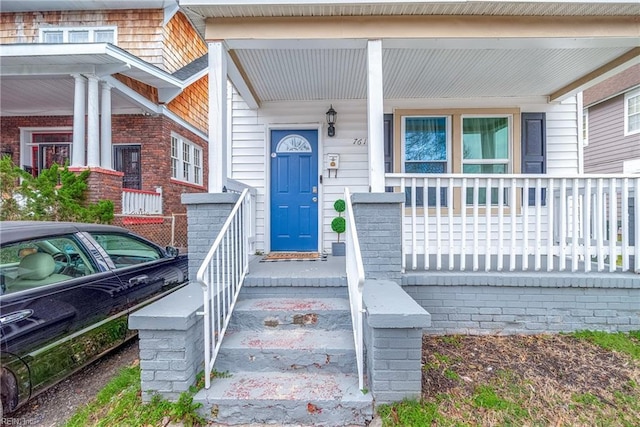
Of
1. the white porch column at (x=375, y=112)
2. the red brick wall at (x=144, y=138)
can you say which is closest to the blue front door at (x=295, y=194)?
the white porch column at (x=375, y=112)

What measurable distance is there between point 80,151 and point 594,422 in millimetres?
7986

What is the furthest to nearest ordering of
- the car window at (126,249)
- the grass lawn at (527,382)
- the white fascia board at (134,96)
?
the white fascia board at (134,96)
the car window at (126,249)
the grass lawn at (527,382)

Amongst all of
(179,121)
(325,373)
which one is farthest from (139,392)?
(179,121)

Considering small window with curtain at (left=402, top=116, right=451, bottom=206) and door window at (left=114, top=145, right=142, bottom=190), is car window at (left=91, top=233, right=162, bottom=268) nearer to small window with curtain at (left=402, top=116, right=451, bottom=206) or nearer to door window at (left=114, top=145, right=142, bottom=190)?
small window with curtain at (left=402, top=116, right=451, bottom=206)

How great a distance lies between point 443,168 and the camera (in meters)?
5.31

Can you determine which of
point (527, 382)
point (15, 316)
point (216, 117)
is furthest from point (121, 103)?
point (527, 382)

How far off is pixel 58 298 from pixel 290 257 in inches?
108

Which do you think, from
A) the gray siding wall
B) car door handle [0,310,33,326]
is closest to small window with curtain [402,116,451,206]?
car door handle [0,310,33,326]

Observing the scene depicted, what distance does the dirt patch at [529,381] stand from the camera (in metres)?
2.17

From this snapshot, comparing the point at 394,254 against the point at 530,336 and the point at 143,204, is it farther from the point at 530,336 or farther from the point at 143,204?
the point at 143,204

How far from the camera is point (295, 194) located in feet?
17.7

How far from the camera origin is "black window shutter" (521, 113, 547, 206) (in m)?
5.18

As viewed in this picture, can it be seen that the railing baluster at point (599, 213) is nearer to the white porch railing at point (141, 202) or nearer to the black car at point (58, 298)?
the black car at point (58, 298)

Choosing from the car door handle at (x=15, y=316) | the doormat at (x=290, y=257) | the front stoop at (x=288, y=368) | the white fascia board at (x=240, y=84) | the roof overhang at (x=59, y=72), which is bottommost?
the front stoop at (x=288, y=368)
